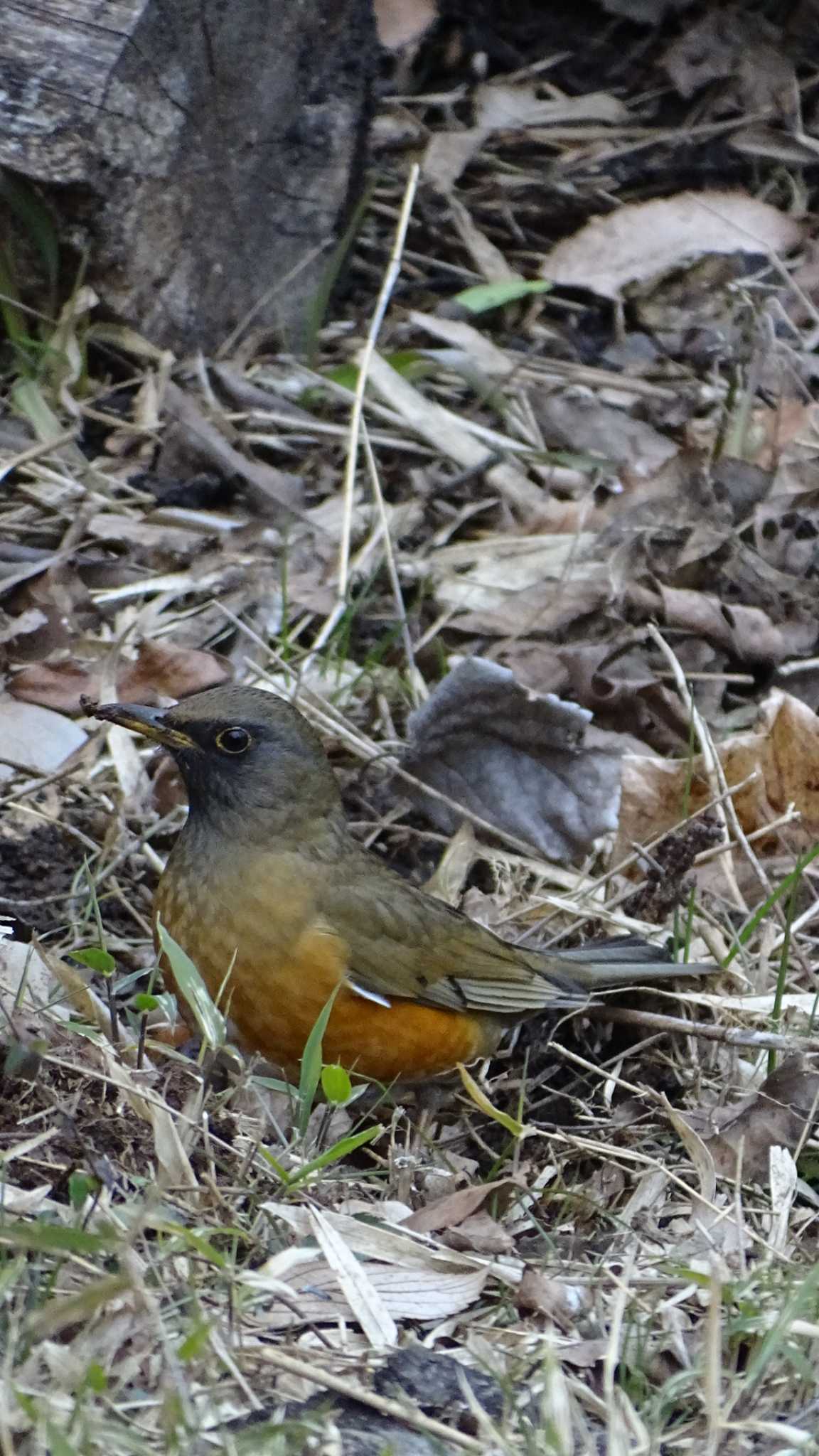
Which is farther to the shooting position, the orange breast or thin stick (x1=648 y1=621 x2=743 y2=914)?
thin stick (x1=648 y1=621 x2=743 y2=914)

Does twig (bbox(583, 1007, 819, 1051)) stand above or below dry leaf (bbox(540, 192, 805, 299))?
below

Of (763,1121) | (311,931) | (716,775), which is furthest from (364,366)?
(763,1121)

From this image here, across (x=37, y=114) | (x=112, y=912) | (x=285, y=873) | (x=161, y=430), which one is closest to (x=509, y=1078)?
(x=285, y=873)

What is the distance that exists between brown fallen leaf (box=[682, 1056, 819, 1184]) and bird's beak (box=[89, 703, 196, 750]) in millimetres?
1561

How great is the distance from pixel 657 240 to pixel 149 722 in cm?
398

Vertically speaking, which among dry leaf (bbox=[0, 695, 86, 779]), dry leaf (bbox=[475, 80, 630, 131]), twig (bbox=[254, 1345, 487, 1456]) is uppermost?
dry leaf (bbox=[475, 80, 630, 131])

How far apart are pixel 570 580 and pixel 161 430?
60.2 inches

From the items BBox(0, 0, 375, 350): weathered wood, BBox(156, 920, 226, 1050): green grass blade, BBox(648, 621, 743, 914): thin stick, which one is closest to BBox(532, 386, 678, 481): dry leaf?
BBox(0, 0, 375, 350): weathered wood

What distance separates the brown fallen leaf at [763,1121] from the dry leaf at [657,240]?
161 inches

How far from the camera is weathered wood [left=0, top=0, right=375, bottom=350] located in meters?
5.61

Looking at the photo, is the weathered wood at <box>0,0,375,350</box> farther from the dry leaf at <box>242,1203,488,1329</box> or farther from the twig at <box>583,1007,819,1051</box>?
the dry leaf at <box>242,1203,488,1329</box>

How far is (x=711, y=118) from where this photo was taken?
8.07 metres

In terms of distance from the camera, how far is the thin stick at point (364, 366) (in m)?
5.88

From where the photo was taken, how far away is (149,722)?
4453 millimetres
